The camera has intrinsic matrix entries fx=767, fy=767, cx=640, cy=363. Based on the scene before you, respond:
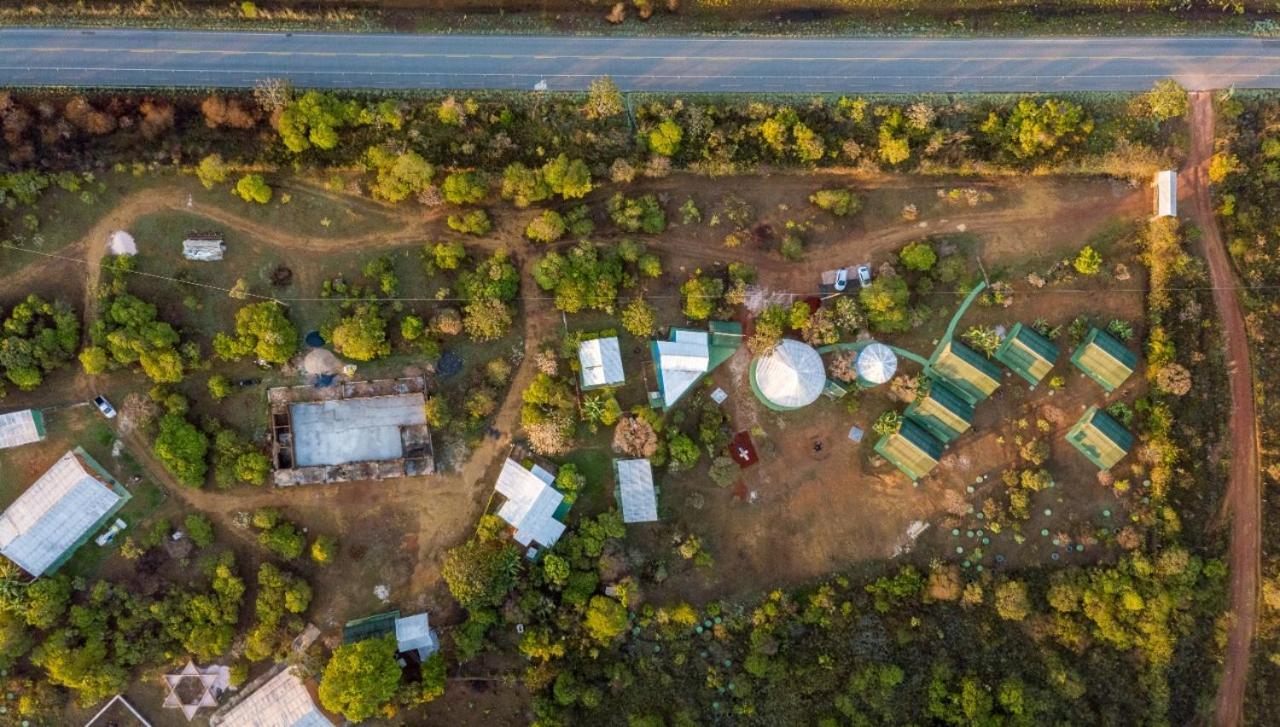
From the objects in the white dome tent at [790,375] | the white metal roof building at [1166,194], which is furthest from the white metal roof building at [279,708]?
the white metal roof building at [1166,194]

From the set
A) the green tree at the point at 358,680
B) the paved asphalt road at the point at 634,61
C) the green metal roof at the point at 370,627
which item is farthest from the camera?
the paved asphalt road at the point at 634,61

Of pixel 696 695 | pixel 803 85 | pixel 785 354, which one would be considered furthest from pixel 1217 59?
pixel 696 695

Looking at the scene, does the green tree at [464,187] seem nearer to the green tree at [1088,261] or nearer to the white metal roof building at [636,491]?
the white metal roof building at [636,491]

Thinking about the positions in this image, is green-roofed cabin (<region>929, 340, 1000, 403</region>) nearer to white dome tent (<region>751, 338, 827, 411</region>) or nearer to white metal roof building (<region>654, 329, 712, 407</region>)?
white dome tent (<region>751, 338, 827, 411</region>)

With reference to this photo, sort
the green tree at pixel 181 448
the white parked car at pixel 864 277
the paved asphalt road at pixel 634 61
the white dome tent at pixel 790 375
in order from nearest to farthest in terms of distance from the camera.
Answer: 1. the green tree at pixel 181 448
2. the white dome tent at pixel 790 375
3. the paved asphalt road at pixel 634 61
4. the white parked car at pixel 864 277

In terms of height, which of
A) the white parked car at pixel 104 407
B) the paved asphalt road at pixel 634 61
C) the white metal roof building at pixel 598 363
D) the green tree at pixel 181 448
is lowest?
the green tree at pixel 181 448

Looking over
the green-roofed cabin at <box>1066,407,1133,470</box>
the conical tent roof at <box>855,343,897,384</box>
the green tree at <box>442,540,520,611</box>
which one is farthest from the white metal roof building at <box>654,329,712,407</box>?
the green-roofed cabin at <box>1066,407,1133,470</box>

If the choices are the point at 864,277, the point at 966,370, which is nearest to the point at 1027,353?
the point at 966,370
